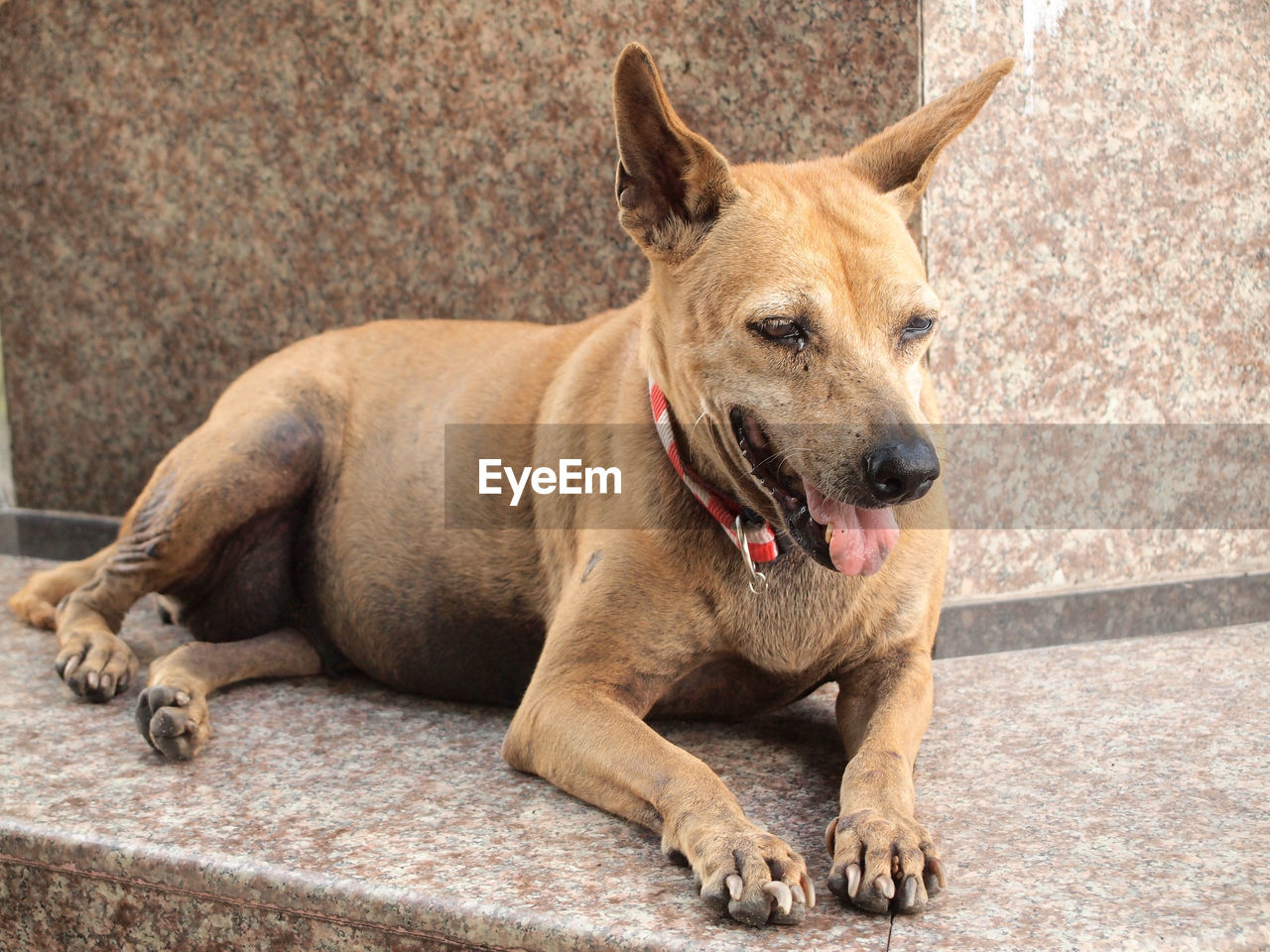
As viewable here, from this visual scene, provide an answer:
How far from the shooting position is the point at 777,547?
8.79 ft

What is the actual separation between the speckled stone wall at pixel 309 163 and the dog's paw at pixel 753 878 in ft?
6.84

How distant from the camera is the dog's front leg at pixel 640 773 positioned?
204cm

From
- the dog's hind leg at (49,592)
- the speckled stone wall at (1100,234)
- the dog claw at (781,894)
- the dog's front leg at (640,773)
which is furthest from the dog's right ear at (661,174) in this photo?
the dog's hind leg at (49,592)

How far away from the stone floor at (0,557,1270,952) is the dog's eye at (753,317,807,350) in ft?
3.07

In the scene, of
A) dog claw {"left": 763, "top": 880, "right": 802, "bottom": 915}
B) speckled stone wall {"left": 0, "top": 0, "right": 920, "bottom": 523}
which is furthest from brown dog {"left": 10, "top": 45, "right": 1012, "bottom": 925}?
speckled stone wall {"left": 0, "top": 0, "right": 920, "bottom": 523}

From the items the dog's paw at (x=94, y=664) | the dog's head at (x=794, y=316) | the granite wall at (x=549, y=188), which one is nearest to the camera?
the dog's head at (x=794, y=316)

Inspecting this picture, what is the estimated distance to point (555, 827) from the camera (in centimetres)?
246

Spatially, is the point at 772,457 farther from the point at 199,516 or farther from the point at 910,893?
the point at 199,516

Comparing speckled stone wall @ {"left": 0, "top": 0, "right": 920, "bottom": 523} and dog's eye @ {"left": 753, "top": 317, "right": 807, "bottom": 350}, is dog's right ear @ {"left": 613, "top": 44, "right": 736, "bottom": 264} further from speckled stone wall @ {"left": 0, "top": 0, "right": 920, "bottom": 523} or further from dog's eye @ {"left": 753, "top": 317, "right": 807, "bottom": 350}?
speckled stone wall @ {"left": 0, "top": 0, "right": 920, "bottom": 523}

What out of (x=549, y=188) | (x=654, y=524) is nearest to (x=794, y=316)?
(x=654, y=524)

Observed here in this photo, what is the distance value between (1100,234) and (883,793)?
196 centimetres

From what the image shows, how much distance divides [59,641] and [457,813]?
149 cm

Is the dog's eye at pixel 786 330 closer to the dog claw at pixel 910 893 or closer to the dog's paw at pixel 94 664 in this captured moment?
the dog claw at pixel 910 893

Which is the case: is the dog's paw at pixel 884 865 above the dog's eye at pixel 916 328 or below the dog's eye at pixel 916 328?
below
